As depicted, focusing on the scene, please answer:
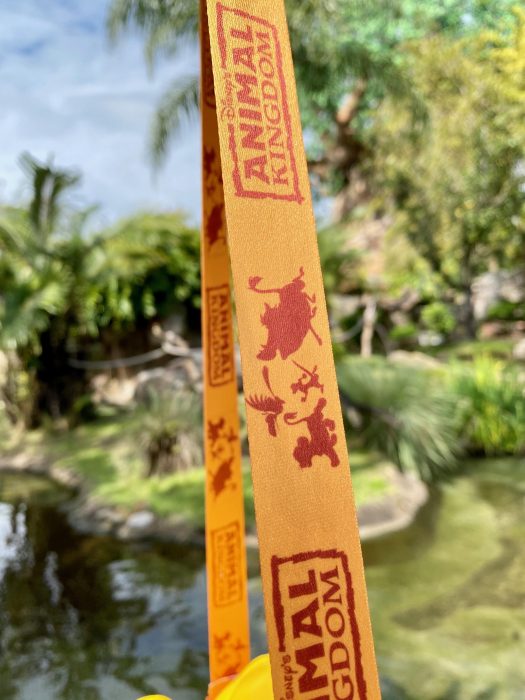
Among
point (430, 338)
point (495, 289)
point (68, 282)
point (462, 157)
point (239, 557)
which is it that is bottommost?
point (239, 557)

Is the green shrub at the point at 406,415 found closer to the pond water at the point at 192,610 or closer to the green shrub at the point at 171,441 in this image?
the pond water at the point at 192,610

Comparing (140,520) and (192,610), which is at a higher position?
(140,520)

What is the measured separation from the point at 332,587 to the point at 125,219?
7955 millimetres

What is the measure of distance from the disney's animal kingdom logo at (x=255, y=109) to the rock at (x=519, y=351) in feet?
33.3

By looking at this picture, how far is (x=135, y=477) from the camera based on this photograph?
568 cm

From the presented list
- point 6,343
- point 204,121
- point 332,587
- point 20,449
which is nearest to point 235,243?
point 332,587

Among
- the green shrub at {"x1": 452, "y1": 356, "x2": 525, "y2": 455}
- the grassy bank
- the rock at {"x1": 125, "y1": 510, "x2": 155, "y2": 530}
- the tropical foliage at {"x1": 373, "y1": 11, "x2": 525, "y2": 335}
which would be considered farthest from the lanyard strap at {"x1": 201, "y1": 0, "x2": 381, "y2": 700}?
the tropical foliage at {"x1": 373, "y1": 11, "x2": 525, "y2": 335}

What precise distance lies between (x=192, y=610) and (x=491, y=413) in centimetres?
391

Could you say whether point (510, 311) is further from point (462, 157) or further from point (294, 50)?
point (294, 50)

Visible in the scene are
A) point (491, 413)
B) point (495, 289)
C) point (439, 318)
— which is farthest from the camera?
point (495, 289)

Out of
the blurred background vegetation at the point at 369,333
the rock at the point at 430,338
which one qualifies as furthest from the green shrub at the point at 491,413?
the rock at the point at 430,338

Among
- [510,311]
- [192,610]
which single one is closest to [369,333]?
[510,311]

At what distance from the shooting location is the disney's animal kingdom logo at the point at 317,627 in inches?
39.1

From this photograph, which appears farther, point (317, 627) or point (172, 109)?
point (172, 109)
